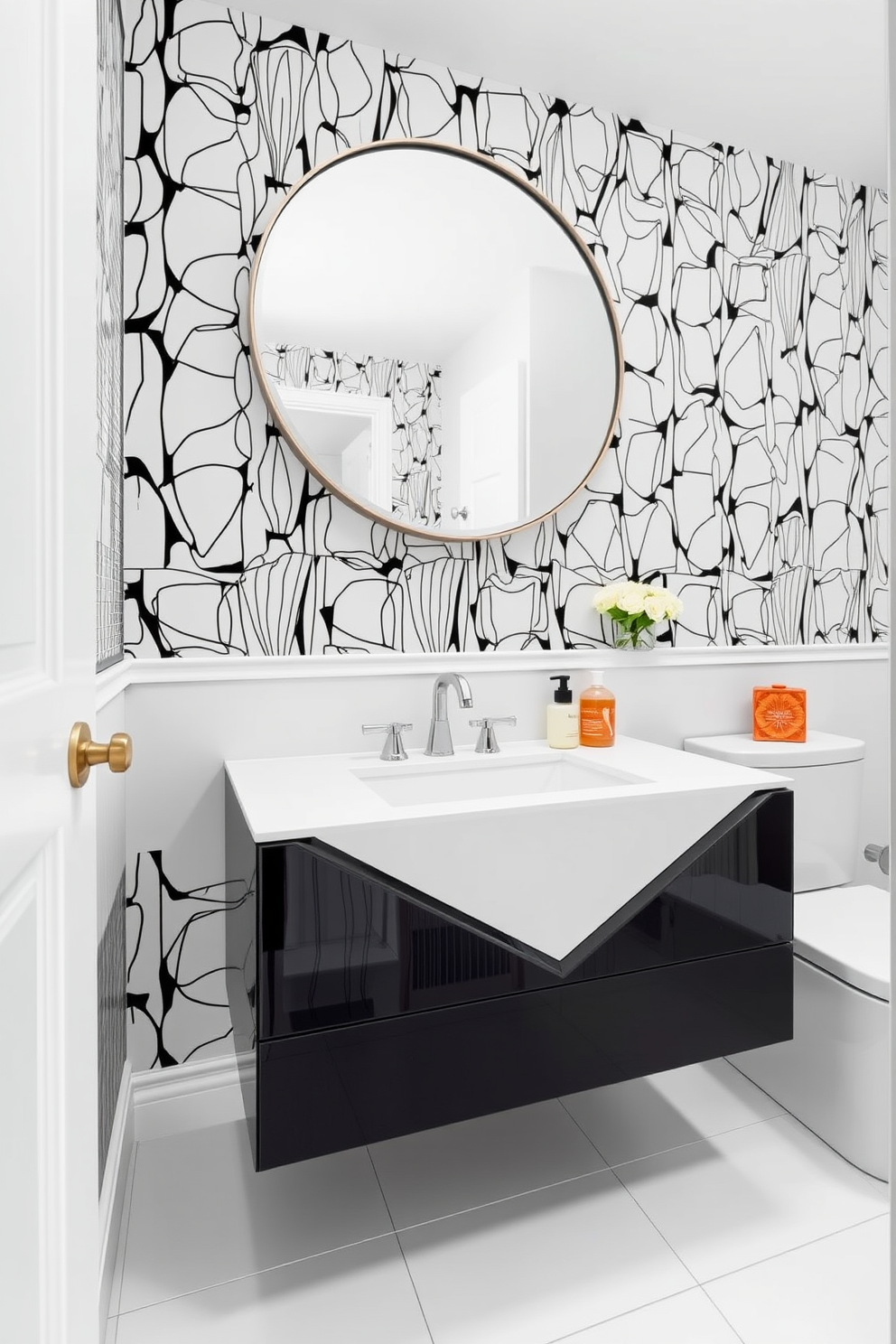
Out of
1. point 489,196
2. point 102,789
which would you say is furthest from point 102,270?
point 489,196

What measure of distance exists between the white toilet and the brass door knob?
4.14ft

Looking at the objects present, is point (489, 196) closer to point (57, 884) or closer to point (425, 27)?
point (425, 27)

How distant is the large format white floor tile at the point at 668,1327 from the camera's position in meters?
1.14

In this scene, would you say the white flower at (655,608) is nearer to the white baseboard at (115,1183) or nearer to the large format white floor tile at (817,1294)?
the large format white floor tile at (817,1294)

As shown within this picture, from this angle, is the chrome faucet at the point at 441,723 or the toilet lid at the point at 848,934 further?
the chrome faucet at the point at 441,723

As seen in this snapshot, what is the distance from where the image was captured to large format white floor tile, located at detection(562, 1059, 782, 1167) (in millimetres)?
1582

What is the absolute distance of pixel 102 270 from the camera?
1.25 m

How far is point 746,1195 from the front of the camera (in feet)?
4.67

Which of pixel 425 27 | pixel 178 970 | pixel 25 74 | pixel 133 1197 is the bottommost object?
pixel 133 1197

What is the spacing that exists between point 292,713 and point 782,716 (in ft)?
4.03

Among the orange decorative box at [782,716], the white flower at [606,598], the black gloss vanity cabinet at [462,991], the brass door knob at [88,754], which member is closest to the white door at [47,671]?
the brass door knob at [88,754]

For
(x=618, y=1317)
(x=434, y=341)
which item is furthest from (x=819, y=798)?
(x=434, y=341)

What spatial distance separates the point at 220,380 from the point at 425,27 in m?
0.88

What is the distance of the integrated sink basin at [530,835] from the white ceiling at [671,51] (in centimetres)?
157
